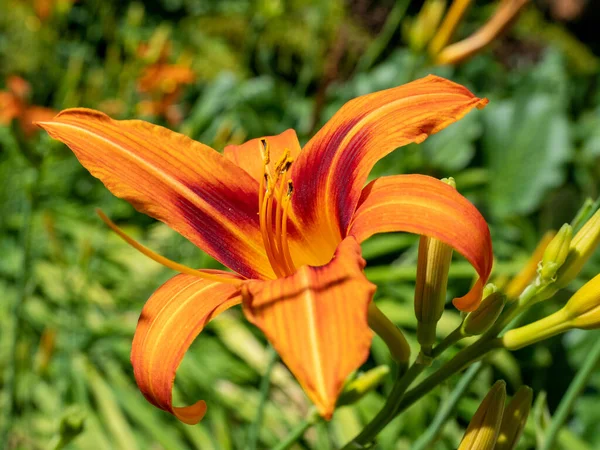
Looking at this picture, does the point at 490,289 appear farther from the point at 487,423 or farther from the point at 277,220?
the point at 277,220

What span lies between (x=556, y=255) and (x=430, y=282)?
145 millimetres

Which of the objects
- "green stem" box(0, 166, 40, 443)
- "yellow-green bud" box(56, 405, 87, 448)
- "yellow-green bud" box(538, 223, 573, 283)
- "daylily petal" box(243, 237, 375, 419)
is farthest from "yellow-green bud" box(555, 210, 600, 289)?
"green stem" box(0, 166, 40, 443)

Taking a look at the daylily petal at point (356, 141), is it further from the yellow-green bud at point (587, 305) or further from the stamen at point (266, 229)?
the yellow-green bud at point (587, 305)

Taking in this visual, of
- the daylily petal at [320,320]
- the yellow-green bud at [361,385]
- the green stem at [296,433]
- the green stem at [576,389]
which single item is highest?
the daylily petal at [320,320]

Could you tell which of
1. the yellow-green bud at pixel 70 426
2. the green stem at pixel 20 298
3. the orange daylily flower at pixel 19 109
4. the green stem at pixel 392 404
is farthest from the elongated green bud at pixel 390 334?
the orange daylily flower at pixel 19 109

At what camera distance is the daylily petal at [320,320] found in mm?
506

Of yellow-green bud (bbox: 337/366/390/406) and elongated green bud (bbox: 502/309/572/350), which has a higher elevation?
elongated green bud (bbox: 502/309/572/350)

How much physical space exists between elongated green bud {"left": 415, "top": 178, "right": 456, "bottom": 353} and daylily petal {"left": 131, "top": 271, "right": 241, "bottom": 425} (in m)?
0.20

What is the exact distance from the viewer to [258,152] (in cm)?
99

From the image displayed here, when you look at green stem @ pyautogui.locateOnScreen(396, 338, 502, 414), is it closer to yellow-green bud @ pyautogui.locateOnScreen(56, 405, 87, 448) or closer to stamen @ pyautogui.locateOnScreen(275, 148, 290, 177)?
stamen @ pyautogui.locateOnScreen(275, 148, 290, 177)

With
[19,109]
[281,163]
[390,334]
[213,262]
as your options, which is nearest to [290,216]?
[281,163]

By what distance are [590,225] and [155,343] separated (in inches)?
19.6

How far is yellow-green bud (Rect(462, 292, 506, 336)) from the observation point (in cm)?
72

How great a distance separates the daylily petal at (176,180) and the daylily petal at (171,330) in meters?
0.10
